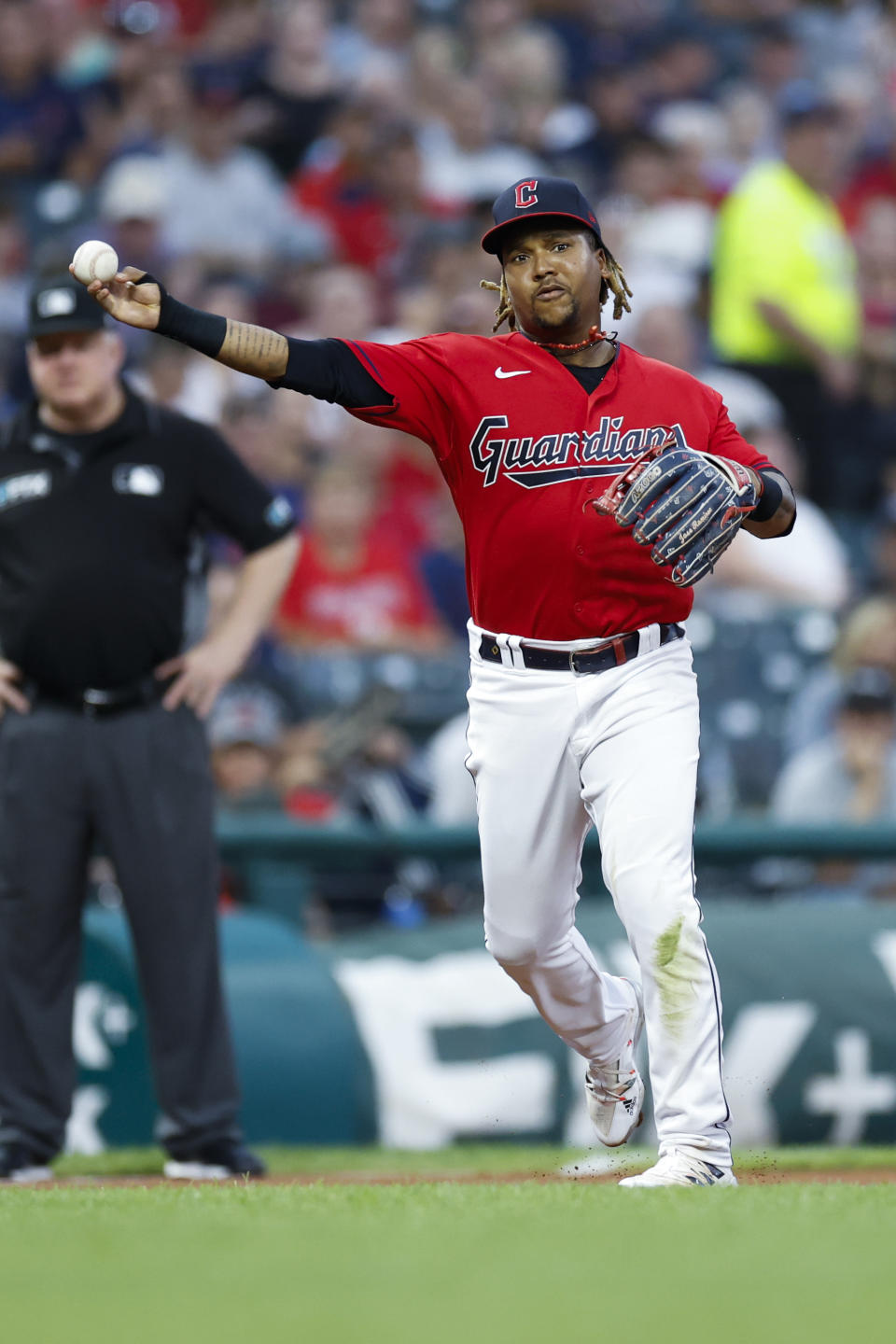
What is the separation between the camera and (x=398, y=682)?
29.5 feet

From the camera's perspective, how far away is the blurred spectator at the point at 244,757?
7836 mm

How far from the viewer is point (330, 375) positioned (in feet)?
15.0

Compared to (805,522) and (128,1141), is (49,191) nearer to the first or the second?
(805,522)

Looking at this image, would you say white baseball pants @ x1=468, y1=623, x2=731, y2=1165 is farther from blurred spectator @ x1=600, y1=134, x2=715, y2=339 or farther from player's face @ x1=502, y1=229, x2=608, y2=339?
blurred spectator @ x1=600, y1=134, x2=715, y2=339

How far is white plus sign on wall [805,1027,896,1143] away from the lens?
6871mm

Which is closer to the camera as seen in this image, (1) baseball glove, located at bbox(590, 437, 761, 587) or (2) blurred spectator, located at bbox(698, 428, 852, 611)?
(1) baseball glove, located at bbox(590, 437, 761, 587)

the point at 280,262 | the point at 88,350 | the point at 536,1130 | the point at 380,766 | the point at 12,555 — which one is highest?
the point at 280,262

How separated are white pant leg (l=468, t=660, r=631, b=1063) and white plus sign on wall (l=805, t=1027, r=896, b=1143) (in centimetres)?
222

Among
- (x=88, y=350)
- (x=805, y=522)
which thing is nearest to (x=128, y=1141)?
(x=88, y=350)

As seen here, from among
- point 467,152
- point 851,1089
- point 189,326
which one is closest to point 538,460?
point 189,326

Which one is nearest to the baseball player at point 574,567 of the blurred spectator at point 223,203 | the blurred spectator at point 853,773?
the blurred spectator at point 853,773

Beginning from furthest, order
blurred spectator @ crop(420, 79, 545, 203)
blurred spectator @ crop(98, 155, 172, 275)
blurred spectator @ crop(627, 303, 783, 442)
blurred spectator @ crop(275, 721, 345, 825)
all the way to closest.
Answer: blurred spectator @ crop(420, 79, 545, 203) → blurred spectator @ crop(98, 155, 172, 275) → blurred spectator @ crop(627, 303, 783, 442) → blurred spectator @ crop(275, 721, 345, 825)

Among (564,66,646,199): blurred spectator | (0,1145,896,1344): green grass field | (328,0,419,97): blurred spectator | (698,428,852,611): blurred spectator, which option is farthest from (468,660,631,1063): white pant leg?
(328,0,419,97): blurred spectator

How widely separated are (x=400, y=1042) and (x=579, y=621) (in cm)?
256
